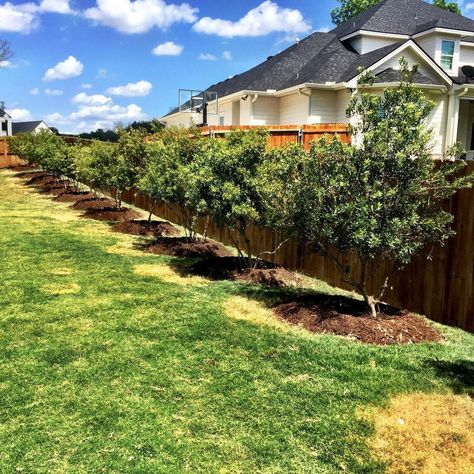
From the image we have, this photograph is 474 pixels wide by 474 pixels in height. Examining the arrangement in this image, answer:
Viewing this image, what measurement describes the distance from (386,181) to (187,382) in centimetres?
299

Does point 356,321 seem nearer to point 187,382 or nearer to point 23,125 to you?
point 187,382

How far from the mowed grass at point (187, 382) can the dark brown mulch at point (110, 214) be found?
767cm

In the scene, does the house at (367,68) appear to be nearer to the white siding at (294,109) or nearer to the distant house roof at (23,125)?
the white siding at (294,109)

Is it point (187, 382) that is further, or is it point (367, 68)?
point (367, 68)

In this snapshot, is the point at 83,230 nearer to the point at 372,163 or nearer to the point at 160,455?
the point at 372,163

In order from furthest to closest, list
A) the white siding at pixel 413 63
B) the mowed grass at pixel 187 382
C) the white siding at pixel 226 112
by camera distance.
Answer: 1. the white siding at pixel 226 112
2. the white siding at pixel 413 63
3. the mowed grass at pixel 187 382

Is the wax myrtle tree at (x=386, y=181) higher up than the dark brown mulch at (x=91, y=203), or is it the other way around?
the wax myrtle tree at (x=386, y=181)

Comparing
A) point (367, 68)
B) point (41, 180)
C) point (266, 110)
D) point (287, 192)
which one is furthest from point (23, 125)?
point (287, 192)

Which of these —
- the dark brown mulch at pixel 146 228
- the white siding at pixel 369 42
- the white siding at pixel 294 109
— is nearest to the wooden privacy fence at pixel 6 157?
the white siding at pixel 294 109

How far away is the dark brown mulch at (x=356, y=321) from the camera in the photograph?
5.34m

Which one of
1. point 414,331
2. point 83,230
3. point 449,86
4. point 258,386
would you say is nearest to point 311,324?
point 414,331

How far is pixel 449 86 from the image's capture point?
801 inches

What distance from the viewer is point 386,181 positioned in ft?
17.5

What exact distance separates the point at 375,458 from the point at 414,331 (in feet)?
7.95
